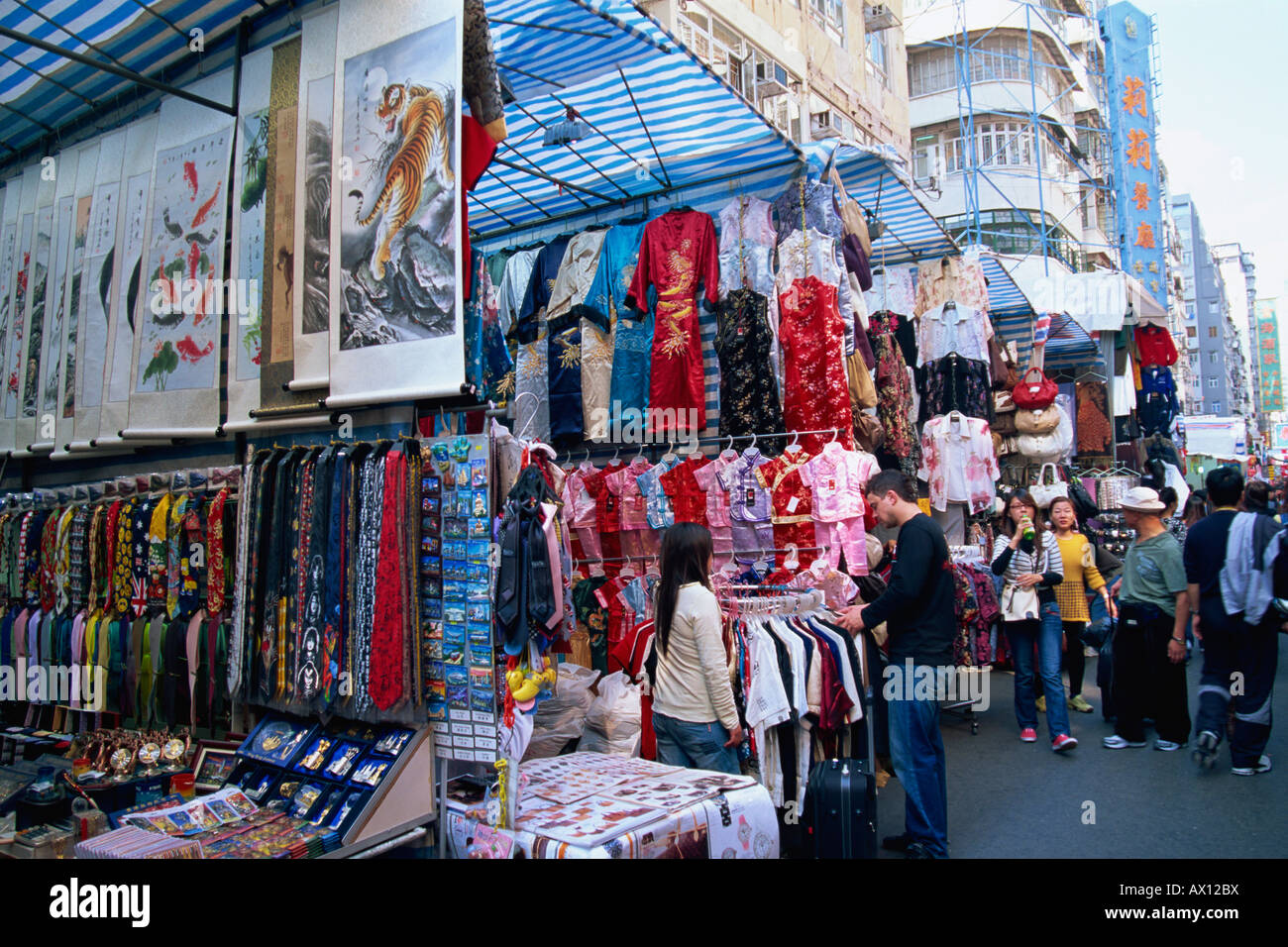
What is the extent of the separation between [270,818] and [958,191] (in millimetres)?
23663

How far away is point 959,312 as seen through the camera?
885 cm

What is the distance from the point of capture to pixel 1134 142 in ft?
56.1

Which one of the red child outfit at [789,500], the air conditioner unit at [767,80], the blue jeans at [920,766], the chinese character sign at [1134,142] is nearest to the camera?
the blue jeans at [920,766]

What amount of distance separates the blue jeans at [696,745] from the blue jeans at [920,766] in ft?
2.88

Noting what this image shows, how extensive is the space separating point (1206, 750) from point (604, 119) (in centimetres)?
588

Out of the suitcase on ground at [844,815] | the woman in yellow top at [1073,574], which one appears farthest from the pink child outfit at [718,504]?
the woman in yellow top at [1073,574]

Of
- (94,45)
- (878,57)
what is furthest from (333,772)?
(878,57)

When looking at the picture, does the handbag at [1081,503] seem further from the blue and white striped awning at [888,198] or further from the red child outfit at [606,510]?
the red child outfit at [606,510]

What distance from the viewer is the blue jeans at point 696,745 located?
4.18m

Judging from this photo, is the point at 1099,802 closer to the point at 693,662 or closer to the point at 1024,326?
the point at 693,662

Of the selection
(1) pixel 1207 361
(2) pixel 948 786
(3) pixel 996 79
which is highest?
(3) pixel 996 79
